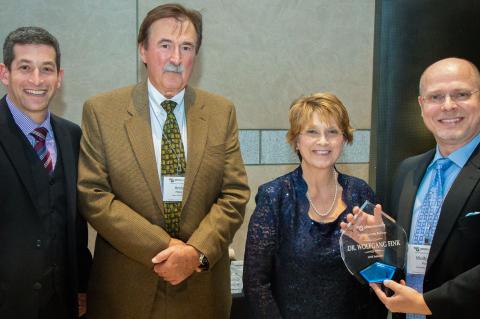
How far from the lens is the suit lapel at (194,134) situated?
7.74 feet

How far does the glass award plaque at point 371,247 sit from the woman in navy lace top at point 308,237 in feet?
0.47

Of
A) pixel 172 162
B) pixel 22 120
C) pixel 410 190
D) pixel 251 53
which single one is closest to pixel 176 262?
pixel 172 162

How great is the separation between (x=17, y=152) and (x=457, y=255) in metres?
1.74

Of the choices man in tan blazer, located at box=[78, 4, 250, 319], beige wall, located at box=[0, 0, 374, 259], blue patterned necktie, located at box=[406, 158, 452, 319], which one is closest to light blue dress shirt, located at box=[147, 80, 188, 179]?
man in tan blazer, located at box=[78, 4, 250, 319]

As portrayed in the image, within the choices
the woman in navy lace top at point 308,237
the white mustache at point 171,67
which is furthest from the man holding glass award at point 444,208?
the white mustache at point 171,67

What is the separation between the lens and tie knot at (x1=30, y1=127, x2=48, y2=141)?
7.60ft

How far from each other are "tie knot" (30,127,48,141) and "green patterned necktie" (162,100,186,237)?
20.0 inches

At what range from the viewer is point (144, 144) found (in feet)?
7.70

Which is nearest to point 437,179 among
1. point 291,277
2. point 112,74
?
point 291,277

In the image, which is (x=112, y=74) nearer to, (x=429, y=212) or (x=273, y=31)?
(x=273, y=31)

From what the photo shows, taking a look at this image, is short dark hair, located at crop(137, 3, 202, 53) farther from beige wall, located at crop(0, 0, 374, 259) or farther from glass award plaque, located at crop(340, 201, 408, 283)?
beige wall, located at crop(0, 0, 374, 259)

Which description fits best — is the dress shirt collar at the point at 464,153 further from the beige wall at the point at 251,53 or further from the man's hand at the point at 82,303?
the beige wall at the point at 251,53

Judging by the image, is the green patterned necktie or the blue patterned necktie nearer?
the blue patterned necktie

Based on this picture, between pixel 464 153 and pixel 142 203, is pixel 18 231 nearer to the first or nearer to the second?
pixel 142 203
